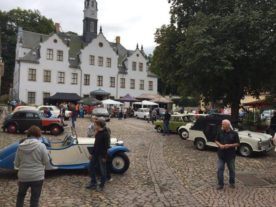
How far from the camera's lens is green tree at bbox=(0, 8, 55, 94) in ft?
234

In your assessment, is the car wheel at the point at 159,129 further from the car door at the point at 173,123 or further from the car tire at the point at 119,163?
the car tire at the point at 119,163

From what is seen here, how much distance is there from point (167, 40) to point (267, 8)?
252 inches

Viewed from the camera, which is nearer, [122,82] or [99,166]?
[99,166]

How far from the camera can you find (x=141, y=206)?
28.6 feet

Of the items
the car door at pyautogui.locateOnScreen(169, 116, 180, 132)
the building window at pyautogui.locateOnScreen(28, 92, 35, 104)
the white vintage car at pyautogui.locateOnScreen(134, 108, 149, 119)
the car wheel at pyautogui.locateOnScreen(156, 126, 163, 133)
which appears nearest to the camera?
the car door at pyautogui.locateOnScreen(169, 116, 180, 132)

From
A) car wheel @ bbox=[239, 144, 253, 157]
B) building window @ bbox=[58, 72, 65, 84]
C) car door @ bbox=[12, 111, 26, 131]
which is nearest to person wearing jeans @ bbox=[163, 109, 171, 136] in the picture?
car door @ bbox=[12, 111, 26, 131]

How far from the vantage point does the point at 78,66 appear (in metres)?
59.7

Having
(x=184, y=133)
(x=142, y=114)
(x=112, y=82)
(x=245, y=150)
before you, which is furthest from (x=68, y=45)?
(x=245, y=150)

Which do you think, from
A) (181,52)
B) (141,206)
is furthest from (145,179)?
(181,52)

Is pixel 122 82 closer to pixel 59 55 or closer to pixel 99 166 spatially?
pixel 59 55

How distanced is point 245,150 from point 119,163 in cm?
677

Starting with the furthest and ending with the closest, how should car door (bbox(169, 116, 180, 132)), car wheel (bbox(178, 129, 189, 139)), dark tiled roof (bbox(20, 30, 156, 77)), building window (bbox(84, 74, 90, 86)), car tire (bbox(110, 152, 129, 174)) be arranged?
1. building window (bbox(84, 74, 90, 86))
2. dark tiled roof (bbox(20, 30, 156, 77))
3. car door (bbox(169, 116, 180, 132))
4. car wheel (bbox(178, 129, 189, 139))
5. car tire (bbox(110, 152, 129, 174))

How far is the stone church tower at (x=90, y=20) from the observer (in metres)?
65.4

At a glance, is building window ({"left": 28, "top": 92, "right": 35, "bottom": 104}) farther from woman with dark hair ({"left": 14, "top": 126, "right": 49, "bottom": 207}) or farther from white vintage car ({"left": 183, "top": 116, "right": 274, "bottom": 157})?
woman with dark hair ({"left": 14, "top": 126, "right": 49, "bottom": 207})
